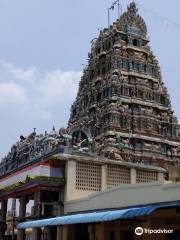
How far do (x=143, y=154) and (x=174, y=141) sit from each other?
8244mm

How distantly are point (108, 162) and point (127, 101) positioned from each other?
98.3 ft

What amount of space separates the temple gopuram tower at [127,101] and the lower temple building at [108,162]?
0.16 m

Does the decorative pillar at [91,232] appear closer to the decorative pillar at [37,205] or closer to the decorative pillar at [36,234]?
the decorative pillar at [37,205]

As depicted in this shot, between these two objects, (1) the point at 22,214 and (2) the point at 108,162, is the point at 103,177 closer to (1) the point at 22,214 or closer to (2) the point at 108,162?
A: (2) the point at 108,162

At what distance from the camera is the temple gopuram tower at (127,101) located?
210ft

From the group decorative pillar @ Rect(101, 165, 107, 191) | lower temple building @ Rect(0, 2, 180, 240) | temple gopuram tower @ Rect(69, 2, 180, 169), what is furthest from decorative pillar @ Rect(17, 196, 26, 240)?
temple gopuram tower @ Rect(69, 2, 180, 169)

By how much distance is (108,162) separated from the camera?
3772cm

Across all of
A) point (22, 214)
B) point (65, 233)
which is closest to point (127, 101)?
point (22, 214)

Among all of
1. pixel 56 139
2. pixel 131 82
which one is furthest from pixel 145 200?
pixel 131 82

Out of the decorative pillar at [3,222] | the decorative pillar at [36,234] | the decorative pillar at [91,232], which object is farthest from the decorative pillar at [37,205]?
the decorative pillar at [3,222]

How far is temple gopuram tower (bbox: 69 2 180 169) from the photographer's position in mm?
64000

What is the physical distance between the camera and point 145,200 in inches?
1067

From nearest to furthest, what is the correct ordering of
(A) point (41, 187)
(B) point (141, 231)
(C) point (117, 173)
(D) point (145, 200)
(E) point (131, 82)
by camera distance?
(B) point (141, 231), (D) point (145, 200), (A) point (41, 187), (C) point (117, 173), (E) point (131, 82)

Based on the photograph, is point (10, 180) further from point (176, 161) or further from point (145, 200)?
point (176, 161)
